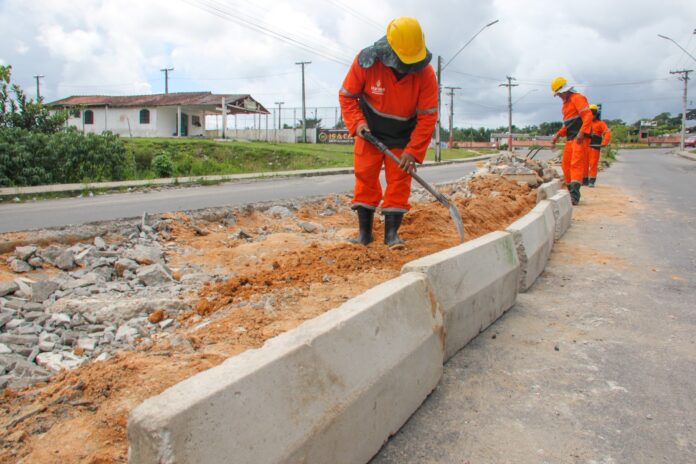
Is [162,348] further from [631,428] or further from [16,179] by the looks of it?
[16,179]

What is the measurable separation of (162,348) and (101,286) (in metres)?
1.97

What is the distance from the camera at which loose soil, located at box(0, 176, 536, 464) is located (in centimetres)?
218

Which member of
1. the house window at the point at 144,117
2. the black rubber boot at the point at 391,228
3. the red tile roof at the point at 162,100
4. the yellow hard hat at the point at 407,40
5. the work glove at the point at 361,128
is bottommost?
the black rubber boot at the point at 391,228

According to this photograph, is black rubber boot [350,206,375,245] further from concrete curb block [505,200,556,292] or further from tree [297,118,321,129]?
tree [297,118,321,129]

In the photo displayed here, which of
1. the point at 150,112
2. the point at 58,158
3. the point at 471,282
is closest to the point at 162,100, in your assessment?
the point at 150,112

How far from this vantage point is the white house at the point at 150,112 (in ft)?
126

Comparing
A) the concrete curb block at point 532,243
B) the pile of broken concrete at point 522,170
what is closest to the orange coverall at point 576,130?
the pile of broken concrete at point 522,170

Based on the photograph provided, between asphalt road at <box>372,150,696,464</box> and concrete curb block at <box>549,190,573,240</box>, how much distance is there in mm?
1270

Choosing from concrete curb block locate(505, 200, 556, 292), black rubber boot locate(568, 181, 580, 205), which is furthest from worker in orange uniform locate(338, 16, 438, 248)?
black rubber boot locate(568, 181, 580, 205)

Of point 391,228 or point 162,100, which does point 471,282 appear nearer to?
point 391,228

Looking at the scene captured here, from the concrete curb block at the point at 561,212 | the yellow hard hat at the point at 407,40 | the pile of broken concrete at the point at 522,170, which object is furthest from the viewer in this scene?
the pile of broken concrete at the point at 522,170

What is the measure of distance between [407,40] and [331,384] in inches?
133

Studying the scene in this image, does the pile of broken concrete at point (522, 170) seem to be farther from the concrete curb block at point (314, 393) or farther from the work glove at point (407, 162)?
the concrete curb block at point (314, 393)

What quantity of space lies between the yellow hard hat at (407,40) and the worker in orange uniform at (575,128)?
5564 mm
